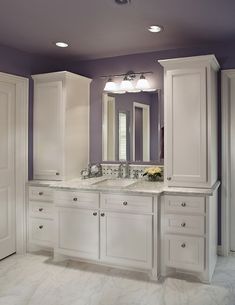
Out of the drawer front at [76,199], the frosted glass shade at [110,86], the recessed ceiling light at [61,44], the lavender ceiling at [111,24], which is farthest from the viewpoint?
the frosted glass shade at [110,86]

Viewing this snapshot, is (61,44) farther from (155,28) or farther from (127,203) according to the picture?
(127,203)

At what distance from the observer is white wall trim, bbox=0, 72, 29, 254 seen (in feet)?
12.0

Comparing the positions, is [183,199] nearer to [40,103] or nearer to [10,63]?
[40,103]

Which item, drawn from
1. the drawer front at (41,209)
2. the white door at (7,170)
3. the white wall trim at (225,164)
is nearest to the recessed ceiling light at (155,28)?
the white wall trim at (225,164)

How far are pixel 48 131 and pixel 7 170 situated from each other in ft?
2.14

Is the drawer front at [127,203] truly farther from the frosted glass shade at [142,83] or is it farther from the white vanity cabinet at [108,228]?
the frosted glass shade at [142,83]

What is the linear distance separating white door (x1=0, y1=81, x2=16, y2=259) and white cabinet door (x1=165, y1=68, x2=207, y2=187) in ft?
5.88

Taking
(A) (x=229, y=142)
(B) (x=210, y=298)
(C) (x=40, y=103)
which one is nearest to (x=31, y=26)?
(C) (x=40, y=103)

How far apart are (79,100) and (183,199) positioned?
1.82 meters

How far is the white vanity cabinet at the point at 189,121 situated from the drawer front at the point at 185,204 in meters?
0.19

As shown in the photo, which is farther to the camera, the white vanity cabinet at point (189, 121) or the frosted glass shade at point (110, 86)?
the frosted glass shade at point (110, 86)

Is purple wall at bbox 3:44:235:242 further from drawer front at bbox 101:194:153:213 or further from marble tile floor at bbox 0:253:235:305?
marble tile floor at bbox 0:253:235:305

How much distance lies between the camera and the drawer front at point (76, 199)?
3.18 m

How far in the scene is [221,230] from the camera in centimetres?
354
